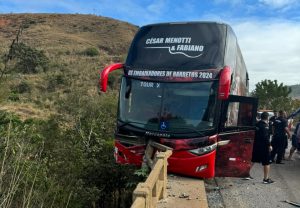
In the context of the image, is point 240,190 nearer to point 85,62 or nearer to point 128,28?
point 85,62

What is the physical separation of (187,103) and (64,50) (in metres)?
59.8

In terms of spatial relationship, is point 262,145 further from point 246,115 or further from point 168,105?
point 168,105

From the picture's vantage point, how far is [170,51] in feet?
33.0

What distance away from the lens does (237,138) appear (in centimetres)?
1023

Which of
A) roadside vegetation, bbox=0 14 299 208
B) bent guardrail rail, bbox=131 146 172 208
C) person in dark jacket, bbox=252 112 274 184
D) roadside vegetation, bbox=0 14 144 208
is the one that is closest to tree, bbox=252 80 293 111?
roadside vegetation, bbox=0 14 299 208

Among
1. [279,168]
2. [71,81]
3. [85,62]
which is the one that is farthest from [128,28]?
[279,168]

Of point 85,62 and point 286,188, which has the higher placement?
point 85,62

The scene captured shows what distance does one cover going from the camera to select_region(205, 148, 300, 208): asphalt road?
919 centimetres

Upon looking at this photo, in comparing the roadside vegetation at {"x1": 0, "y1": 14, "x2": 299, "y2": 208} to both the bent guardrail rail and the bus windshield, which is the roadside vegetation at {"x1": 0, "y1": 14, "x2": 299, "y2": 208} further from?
the bus windshield

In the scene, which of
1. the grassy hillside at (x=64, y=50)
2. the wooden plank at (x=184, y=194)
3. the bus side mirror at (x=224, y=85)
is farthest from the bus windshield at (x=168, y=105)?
the grassy hillside at (x=64, y=50)

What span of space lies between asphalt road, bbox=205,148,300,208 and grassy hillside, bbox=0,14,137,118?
45.2 feet

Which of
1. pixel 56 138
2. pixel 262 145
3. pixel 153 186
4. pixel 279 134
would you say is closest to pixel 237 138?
pixel 262 145

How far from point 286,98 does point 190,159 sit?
4562cm

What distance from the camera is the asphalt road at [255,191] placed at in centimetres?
919
